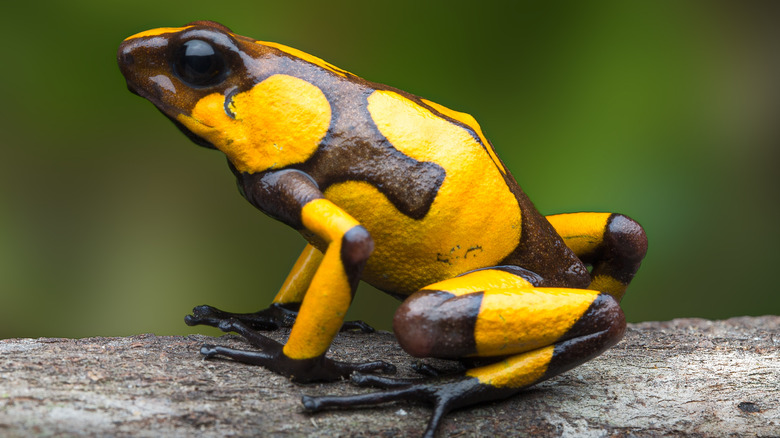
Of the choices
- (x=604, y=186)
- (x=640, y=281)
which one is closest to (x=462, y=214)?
(x=604, y=186)

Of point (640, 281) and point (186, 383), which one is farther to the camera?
point (640, 281)

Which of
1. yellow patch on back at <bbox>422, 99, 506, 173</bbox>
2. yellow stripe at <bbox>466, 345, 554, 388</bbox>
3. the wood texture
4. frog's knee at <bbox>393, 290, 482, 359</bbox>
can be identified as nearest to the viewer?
the wood texture

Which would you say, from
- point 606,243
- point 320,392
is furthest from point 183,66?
point 606,243

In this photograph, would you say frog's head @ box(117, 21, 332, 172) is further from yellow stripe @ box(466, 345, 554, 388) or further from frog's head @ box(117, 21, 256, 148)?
yellow stripe @ box(466, 345, 554, 388)

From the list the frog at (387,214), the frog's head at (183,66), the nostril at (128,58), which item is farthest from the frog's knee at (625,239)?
the nostril at (128,58)

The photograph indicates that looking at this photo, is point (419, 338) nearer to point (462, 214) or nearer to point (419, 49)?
point (462, 214)

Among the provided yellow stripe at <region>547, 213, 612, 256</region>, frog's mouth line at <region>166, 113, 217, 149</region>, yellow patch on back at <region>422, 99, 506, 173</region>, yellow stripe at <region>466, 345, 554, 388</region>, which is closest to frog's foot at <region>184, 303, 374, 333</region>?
frog's mouth line at <region>166, 113, 217, 149</region>

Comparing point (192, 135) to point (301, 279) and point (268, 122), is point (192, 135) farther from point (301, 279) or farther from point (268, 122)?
point (301, 279)

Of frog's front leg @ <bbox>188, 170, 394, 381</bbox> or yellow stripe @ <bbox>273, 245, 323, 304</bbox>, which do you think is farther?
yellow stripe @ <bbox>273, 245, 323, 304</bbox>
